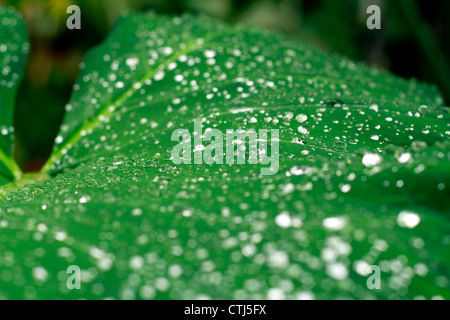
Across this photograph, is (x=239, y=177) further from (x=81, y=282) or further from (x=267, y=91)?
(x=267, y=91)

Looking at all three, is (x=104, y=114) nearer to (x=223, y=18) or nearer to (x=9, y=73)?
(x=9, y=73)

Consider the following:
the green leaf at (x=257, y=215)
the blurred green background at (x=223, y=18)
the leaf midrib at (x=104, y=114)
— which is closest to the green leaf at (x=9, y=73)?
the leaf midrib at (x=104, y=114)

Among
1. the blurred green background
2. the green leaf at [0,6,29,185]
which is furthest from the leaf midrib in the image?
the blurred green background

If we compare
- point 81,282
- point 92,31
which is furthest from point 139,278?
point 92,31

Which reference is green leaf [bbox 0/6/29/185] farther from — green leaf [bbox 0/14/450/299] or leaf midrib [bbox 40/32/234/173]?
green leaf [bbox 0/14/450/299]

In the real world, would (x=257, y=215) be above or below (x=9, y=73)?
below

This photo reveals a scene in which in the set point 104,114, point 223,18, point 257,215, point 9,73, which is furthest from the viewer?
point 223,18

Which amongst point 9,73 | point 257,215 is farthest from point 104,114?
point 257,215
